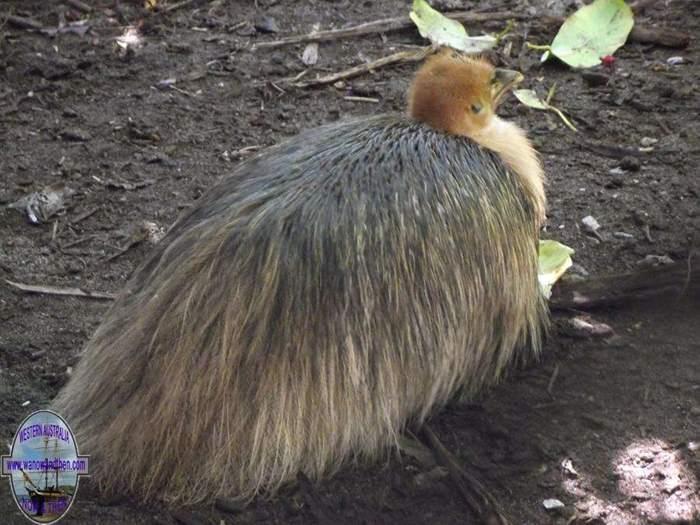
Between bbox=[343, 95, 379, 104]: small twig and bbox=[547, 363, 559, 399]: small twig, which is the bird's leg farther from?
bbox=[343, 95, 379, 104]: small twig

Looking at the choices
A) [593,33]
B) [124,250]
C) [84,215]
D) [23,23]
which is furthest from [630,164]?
[23,23]

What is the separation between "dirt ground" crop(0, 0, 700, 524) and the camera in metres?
3.27

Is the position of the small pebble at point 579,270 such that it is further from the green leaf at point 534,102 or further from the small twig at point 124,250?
the small twig at point 124,250

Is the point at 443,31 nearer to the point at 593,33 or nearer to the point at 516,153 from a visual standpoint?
the point at 593,33

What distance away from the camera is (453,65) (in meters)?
3.68

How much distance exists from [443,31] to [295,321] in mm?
3093

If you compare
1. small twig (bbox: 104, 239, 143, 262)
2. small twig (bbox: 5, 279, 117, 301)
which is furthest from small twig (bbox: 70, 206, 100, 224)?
small twig (bbox: 5, 279, 117, 301)

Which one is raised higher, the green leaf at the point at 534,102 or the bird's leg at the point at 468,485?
the green leaf at the point at 534,102

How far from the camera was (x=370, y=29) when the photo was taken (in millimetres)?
5980

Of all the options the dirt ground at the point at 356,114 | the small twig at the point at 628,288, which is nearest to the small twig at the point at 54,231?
the dirt ground at the point at 356,114

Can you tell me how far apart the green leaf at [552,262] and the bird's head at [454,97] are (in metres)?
0.66

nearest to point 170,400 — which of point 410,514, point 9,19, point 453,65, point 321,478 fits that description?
point 321,478

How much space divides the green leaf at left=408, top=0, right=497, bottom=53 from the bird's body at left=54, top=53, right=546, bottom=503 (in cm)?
227

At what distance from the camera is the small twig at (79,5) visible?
634 cm
